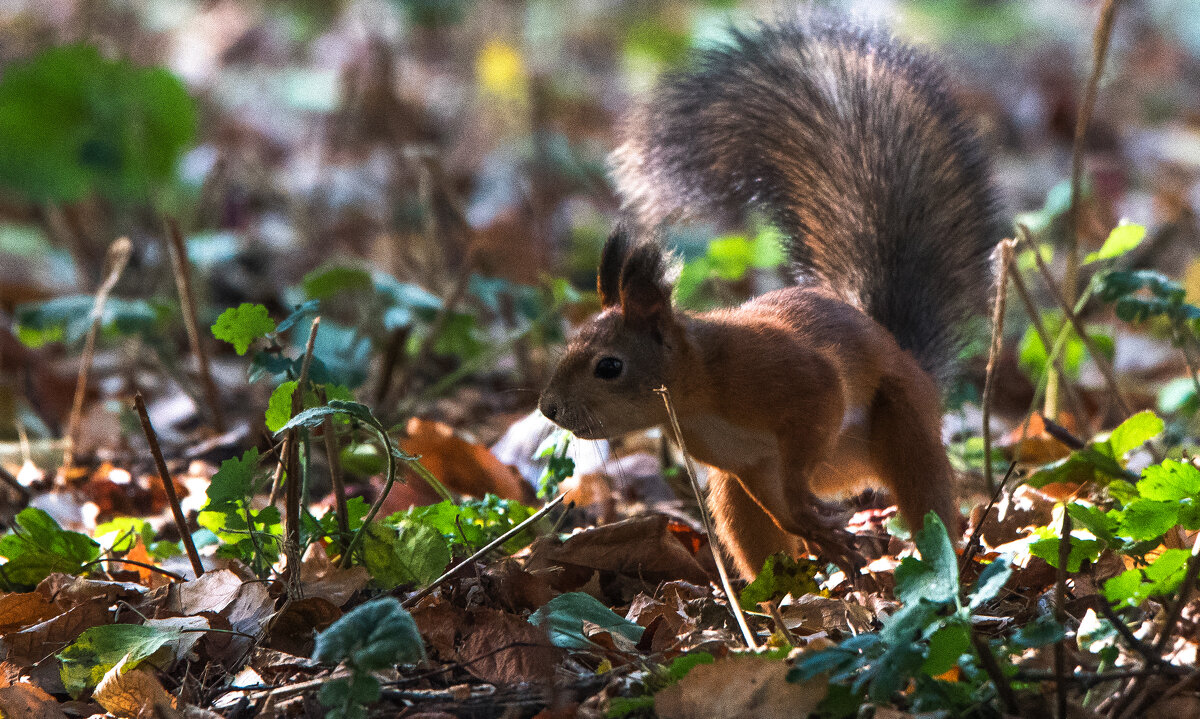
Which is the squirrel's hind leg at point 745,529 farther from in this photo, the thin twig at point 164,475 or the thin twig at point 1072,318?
the thin twig at point 164,475

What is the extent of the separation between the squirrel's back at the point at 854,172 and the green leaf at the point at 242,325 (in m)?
1.05

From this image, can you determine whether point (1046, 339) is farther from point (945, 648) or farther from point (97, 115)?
point (97, 115)

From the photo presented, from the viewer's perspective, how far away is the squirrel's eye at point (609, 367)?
207 centimetres

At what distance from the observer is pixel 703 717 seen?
135 centimetres

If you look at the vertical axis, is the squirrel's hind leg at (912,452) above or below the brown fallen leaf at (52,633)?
above

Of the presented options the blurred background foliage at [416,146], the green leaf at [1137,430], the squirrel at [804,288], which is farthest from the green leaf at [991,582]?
the blurred background foliage at [416,146]

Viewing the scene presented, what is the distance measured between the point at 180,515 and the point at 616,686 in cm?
76

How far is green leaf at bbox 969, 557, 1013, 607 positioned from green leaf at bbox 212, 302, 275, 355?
3.57 feet

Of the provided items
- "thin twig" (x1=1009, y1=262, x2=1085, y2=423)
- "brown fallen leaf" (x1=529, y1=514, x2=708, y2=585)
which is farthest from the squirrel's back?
"brown fallen leaf" (x1=529, y1=514, x2=708, y2=585)

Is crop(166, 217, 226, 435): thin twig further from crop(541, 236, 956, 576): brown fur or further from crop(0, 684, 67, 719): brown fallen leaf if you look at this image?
crop(0, 684, 67, 719): brown fallen leaf

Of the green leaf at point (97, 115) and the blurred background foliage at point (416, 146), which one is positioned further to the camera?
the blurred background foliage at point (416, 146)

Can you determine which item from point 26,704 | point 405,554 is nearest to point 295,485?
point 405,554

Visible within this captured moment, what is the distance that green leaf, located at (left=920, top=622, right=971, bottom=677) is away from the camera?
130 centimetres

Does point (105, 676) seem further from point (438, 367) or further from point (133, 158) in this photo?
point (438, 367)
